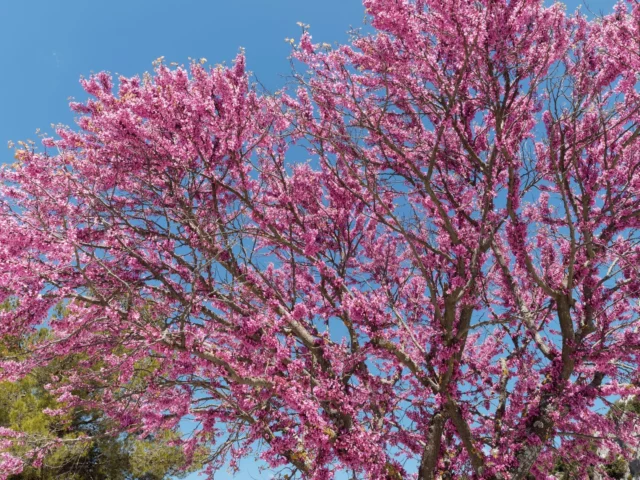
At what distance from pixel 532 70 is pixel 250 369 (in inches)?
213

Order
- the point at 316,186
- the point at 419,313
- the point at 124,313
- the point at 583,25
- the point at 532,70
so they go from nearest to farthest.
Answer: the point at 124,313 → the point at 532,70 → the point at 583,25 → the point at 316,186 → the point at 419,313

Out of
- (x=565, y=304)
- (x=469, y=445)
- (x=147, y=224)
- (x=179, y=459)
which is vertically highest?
(x=565, y=304)

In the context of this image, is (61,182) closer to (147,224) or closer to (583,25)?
(147,224)

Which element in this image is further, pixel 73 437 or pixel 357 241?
pixel 73 437

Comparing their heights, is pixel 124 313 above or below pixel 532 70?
below

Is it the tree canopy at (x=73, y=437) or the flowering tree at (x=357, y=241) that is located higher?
the flowering tree at (x=357, y=241)

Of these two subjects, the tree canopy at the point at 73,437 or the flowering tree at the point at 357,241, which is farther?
the tree canopy at the point at 73,437

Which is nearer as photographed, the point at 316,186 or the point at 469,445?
the point at 469,445

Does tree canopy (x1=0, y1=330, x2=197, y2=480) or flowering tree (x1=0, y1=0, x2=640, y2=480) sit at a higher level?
flowering tree (x1=0, y1=0, x2=640, y2=480)

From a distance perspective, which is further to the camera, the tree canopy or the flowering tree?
the tree canopy

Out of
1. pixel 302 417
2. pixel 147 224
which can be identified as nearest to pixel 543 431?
pixel 302 417

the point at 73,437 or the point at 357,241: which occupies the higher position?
the point at 357,241

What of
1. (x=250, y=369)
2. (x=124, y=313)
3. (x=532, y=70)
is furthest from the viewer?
(x=532, y=70)

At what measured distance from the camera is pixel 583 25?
698cm
